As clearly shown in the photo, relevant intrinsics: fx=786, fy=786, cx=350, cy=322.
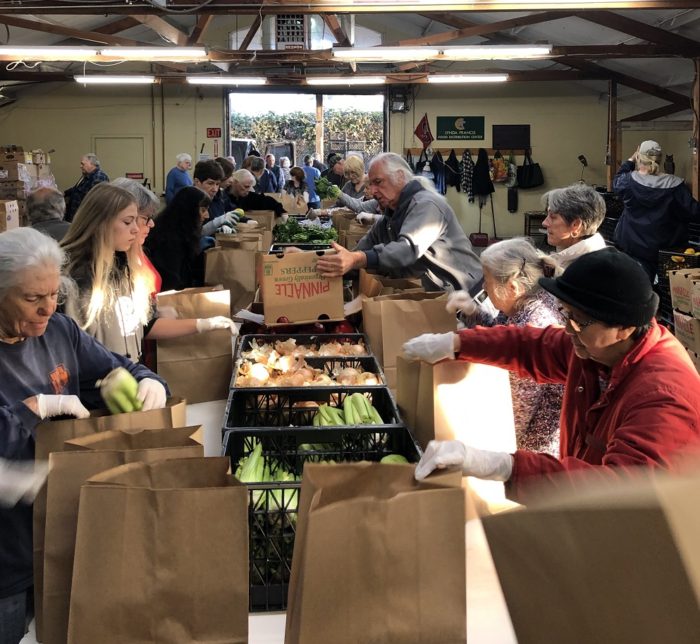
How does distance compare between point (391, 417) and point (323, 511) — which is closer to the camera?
point (323, 511)

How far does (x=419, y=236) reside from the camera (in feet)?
13.0

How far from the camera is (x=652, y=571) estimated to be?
3.50 feet

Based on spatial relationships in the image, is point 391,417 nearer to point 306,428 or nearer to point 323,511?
point 306,428

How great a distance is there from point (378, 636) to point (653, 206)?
7.05 metres

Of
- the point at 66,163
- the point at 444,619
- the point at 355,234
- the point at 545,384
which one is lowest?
the point at 444,619

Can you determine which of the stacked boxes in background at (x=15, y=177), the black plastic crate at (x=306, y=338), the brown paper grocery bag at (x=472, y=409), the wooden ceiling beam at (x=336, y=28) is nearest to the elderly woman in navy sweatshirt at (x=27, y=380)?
the brown paper grocery bag at (x=472, y=409)

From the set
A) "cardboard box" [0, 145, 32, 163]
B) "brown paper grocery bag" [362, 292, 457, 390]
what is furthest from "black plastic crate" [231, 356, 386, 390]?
"cardboard box" [0, 145, 32, 163]

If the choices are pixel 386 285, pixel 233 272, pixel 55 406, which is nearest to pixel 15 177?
pixel 233 272

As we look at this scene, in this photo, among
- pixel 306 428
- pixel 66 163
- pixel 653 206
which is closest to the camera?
pixel 306 428

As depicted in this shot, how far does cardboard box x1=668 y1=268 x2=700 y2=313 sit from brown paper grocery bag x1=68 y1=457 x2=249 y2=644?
4411 millimetres

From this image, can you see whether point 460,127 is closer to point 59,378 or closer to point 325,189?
point 325,189

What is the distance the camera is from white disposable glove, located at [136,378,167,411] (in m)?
2.01

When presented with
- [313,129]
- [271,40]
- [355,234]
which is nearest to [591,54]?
[271,40]

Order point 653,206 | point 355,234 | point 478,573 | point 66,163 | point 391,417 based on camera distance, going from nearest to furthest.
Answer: point 478,573
point 391,417
point 355,234
point 653,206
point 66,163
